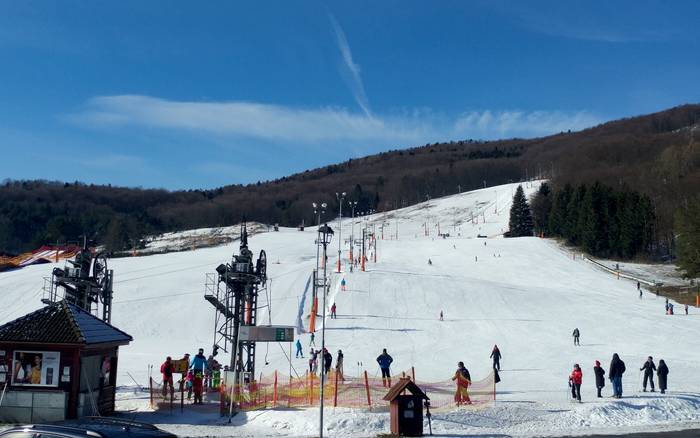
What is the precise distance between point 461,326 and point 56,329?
2435cm

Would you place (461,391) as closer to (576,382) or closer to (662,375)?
(576,382)

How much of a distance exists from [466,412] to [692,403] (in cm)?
648

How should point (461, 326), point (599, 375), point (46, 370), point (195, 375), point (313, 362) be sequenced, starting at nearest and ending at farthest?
1. point (46, 370)
2. point (599, 375)
3. point (195, 375)
4. point (313, 362)
5. point (461, 326)

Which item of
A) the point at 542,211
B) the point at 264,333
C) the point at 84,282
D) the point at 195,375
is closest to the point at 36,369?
the point at 195,375

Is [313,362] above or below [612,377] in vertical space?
above

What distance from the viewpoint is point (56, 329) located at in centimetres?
1728

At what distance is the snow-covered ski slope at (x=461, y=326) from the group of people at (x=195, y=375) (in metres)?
2.52

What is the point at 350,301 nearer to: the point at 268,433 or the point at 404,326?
the point at 404,326

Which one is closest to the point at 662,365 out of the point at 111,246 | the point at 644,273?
the point at 644,273

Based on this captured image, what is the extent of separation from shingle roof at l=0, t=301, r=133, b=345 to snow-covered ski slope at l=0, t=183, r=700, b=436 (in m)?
3.35

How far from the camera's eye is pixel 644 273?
6444 cm

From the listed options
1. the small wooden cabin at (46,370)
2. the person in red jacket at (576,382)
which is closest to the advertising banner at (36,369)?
the small wooden cabin at (46,370)

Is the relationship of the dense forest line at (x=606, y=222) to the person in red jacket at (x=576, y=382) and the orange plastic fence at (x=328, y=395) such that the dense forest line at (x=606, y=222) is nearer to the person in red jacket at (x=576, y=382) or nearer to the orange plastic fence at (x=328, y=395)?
the orange plastic fence at (x=328, y=395)

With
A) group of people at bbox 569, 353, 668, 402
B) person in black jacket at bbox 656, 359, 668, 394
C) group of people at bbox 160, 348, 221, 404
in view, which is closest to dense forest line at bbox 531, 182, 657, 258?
person in black jacket at bbox 656, 359, 668, 394
